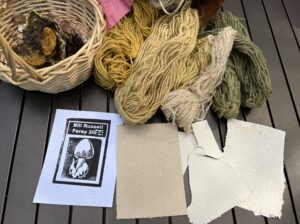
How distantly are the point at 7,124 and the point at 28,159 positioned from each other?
0.29 ft

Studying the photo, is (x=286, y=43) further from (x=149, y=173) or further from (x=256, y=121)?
(x=149, y=173)

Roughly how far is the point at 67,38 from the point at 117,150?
24 centimetres

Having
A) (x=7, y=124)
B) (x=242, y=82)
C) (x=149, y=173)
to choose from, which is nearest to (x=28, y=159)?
(x=7, y=124)

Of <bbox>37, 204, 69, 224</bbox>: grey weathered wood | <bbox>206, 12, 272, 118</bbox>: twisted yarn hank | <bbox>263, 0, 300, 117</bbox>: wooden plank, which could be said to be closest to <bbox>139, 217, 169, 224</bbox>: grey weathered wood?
<bbox>37, 204, 69, 224</bbox>: grey weathered wood

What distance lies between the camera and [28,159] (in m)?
0.64

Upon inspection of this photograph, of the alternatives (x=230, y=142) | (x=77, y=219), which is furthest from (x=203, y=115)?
(x=77, y=219)

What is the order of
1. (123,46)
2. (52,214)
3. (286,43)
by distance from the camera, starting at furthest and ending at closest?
(286,43)
(123,46)
(52,214)

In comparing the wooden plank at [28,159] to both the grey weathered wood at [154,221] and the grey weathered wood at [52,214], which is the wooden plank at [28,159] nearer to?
the grey weathered wood at [52,214]

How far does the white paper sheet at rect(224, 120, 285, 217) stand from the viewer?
625mm

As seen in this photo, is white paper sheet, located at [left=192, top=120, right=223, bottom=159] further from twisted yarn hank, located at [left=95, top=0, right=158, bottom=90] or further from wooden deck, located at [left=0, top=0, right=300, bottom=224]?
twisted yarn hank, located at [left=95, top=0, right=158, bottom=90]

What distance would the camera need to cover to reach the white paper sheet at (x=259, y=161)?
0.62m

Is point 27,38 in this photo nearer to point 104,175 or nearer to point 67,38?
point 67,38

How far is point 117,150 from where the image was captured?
2.16 feet

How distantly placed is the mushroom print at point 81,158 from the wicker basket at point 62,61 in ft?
0.37
